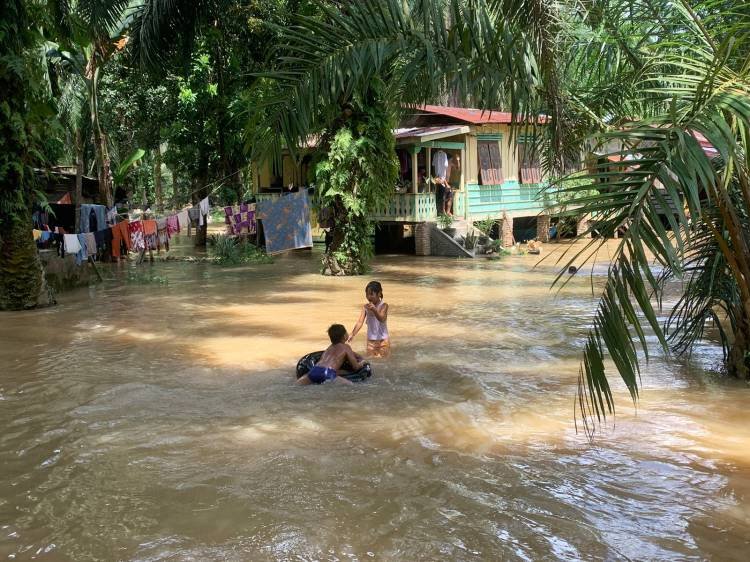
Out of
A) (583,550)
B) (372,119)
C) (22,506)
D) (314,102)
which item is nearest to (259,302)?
(372,119)

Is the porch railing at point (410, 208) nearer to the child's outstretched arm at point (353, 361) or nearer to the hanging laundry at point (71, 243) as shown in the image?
the hanging laundry at point (71, 243)

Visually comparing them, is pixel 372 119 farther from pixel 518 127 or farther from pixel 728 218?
pixel 728 218

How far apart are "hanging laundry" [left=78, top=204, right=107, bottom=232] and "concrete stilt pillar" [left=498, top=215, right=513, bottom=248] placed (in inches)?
469

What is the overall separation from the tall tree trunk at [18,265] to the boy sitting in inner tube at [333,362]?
22.2 ft

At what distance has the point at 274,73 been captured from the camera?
6234mm

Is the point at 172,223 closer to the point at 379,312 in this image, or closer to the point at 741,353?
the point at 379,312

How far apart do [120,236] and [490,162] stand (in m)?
11.2

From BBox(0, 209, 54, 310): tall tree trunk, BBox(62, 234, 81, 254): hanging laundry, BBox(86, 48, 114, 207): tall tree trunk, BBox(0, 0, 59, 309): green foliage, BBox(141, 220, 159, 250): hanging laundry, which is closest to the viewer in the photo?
BBox(0, 0, 59, 309): green foliage

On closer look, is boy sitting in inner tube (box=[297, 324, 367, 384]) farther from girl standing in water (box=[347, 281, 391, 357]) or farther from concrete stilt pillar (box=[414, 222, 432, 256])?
concrete stilt pillar (box=[414, 222, 432, 256])

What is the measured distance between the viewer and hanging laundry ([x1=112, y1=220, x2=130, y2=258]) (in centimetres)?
1800

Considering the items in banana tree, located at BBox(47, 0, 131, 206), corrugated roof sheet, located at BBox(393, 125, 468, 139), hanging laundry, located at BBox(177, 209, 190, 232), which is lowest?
hanging laundry, located at BBox(177, 209, 190, 232)

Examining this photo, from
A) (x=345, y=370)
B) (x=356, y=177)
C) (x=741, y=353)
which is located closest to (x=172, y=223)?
(x=356, y=177)

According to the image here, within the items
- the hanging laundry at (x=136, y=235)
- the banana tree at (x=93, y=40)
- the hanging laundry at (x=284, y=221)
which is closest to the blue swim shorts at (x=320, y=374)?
the banana tree at (x=93, y=40)

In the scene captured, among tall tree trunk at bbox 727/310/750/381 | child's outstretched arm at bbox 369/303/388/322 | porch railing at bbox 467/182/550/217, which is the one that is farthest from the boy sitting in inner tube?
porch railing at bbox 467/182/550/217
